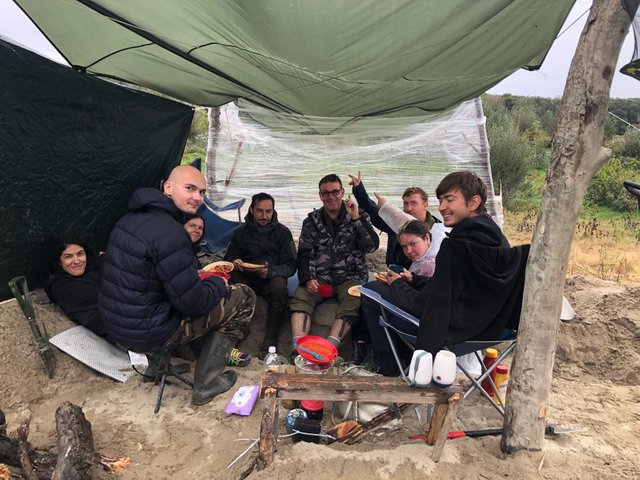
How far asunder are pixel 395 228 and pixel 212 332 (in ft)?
5.77

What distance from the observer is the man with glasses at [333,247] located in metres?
3.44

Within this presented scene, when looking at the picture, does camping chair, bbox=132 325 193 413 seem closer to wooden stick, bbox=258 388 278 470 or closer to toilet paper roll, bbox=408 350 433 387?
wooden stick, bbox=258 388 278 470

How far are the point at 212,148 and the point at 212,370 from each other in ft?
11.6

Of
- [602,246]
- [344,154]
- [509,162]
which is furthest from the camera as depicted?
[509,162]

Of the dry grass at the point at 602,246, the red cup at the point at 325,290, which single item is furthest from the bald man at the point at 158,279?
the dry grass at the point at 602,246

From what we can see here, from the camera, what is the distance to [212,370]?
2.55 meters

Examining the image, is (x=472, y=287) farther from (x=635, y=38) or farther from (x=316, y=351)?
(x=635, y=38)

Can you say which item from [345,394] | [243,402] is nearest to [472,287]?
[345,394]

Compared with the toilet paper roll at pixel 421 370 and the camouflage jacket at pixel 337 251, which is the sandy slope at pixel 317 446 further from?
the camouflage jacket at pixel 337 251

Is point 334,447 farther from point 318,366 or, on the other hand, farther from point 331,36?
point 331,36

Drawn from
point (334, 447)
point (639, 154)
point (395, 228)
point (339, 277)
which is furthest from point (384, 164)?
point (639, 154)

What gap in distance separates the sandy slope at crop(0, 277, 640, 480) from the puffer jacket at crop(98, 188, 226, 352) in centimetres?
47

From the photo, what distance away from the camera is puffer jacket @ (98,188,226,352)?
2129 millimetres

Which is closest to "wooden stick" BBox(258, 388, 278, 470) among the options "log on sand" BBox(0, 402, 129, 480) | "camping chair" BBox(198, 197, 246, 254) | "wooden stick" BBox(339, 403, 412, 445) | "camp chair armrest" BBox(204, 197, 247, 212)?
"wooden stick" BBox(339, 403, 412, 445)
